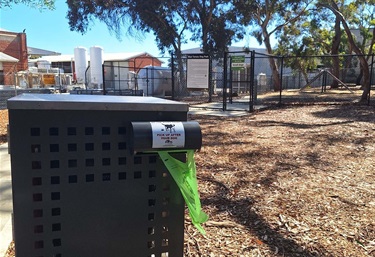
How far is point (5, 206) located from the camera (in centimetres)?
389

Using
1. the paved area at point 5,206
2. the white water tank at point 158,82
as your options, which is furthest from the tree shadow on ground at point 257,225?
the white water tank at point 158,82

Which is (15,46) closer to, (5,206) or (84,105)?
(5,206)

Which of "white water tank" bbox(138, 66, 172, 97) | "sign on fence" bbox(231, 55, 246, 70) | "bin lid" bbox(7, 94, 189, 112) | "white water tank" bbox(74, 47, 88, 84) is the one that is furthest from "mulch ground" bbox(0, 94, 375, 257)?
"white water tank" bbox(74, 47, 88, 84)

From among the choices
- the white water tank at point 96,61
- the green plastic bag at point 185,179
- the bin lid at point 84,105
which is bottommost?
the green plastic bag at point 185,179

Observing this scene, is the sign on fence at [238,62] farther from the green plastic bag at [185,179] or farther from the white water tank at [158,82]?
the green plastic bag at [185,179]

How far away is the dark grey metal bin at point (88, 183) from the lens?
1550mm

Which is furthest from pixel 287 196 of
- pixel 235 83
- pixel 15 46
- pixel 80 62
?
pixel 15 46

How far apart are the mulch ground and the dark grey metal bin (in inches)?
46.9

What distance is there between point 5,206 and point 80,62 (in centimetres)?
3827

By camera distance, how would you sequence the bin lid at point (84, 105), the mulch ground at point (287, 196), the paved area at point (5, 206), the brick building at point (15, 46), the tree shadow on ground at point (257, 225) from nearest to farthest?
1. the bin lid at point (84, 105)
2. the tree shadow on ground at point (257, 225)
3. the mulch ground at point (287, 196)
4. the paved area at point (5, 206)
5. the brick building at point (15, 46)

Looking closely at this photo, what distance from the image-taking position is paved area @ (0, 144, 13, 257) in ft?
10.1

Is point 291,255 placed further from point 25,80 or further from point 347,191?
point 25,80

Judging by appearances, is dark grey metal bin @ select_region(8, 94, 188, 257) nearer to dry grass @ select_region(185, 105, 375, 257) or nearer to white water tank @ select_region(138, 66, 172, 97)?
dry grass @ select_region(185, 105, 375, 257)

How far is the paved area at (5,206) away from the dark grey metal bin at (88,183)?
1621 millimetres
